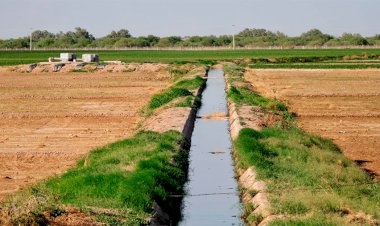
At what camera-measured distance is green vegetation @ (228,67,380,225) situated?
11555mm

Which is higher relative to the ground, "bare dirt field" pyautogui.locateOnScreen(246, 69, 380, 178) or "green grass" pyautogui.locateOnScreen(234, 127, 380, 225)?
"green grass" pyautogui.locateOnScreen(234, 127, 380, 225)

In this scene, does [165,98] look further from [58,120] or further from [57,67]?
[57,67]

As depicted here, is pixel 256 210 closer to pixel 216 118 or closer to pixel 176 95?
pixel 216 118

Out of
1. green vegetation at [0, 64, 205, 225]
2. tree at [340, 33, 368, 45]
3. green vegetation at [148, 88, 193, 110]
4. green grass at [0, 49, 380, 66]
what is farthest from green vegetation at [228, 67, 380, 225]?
tree at [340, 33, 368, 45]

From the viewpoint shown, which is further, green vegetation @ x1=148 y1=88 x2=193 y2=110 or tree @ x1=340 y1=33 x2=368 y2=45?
tree @ x1=340 y1=33 x2=368 y2=45

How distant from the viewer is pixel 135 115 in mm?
30109

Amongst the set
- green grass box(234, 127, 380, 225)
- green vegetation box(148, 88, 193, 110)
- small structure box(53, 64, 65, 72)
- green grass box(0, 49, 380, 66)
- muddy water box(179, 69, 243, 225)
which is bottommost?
green grass box(0, 49, 380, 66)

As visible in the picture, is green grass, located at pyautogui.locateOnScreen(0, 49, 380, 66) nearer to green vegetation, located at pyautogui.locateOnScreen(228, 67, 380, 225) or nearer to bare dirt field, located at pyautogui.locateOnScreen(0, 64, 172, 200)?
bare dirt field, located at pyautogui.locateOnScreen(0, 64, 172, 200)

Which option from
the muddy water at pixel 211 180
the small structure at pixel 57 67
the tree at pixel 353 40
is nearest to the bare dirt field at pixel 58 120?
the muddy water at pixel 211 180

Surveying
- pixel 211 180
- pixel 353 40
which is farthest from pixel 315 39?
pixel 211 180

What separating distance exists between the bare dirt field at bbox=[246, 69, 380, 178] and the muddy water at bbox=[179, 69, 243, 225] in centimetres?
310

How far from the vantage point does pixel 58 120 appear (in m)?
28.0

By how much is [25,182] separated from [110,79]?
126 ft

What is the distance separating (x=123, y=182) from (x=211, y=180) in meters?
3.62
